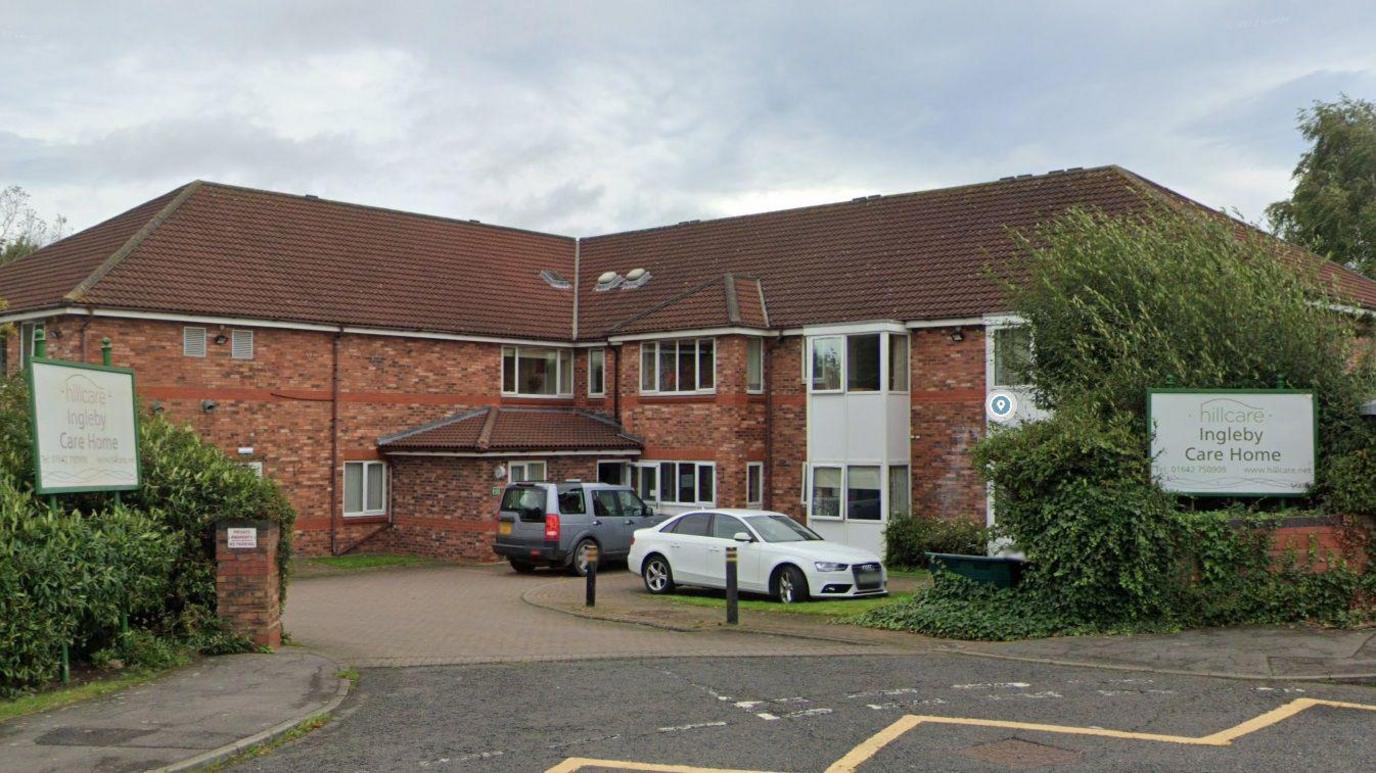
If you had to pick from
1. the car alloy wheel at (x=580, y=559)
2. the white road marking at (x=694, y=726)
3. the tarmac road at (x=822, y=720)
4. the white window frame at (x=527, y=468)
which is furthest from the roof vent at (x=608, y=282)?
the white road marking at (x=694, y=726)

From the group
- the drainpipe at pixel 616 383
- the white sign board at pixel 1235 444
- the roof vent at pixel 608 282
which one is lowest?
the white sign board at pixel 1235 444

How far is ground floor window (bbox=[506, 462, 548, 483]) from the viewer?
27.5 meters

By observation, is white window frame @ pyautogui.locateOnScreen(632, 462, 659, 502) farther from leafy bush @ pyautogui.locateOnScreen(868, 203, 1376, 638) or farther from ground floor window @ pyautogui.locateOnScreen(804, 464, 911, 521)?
leafy bush @ pyautogui.locateOnScreen(868, 203, 1376, 638)

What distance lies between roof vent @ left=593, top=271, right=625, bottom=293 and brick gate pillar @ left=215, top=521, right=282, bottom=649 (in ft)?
70.2

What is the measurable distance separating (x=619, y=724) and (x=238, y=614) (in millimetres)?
5372

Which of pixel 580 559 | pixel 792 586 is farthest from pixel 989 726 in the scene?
pixel 580 559

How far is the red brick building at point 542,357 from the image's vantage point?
25.5 meters

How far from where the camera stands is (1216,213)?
27453 mm

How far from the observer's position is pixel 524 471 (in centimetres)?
2780

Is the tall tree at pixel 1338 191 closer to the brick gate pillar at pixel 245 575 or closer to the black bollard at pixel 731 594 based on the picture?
the black bollard at pixel 731 594

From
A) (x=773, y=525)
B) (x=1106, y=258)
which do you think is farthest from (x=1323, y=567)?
(x=773, y=525)

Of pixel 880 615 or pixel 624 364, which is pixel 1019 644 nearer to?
pixel 880 615

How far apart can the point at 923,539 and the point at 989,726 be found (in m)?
14.4

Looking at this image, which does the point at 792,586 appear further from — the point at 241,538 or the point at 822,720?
the point at 822,720
